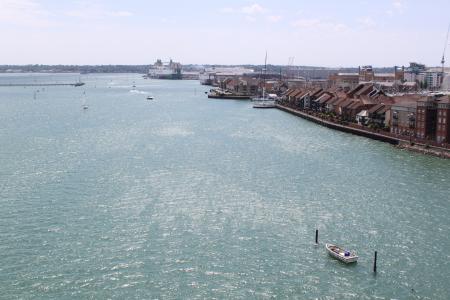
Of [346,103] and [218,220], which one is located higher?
[346,103]

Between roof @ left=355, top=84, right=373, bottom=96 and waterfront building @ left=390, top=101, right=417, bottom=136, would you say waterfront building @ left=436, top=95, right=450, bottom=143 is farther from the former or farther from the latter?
roof @ left=355, top=84, right=373, bottom=96

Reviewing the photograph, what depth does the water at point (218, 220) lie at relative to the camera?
7.62m

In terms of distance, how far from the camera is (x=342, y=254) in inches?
327

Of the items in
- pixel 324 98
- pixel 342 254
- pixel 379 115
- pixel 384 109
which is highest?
pixel 324 98

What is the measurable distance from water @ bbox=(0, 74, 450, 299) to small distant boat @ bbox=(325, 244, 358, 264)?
→ 0.35 feet

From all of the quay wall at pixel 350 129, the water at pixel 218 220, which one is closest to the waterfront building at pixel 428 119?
the quay wall at pixel 350 129

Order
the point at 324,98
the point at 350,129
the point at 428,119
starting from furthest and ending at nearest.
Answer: the point at 324,98 → the point at 350,129 → the point at 428,119

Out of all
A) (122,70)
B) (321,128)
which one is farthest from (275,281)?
(122,70)

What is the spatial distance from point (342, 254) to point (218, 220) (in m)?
2.79

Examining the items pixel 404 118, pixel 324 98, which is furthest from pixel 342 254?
pixel 324 98

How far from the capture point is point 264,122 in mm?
27500

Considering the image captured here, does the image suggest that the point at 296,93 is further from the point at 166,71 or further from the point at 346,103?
the point at 166,71

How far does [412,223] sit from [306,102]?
23922 mm

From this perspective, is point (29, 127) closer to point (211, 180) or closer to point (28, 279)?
point (211, 180)
